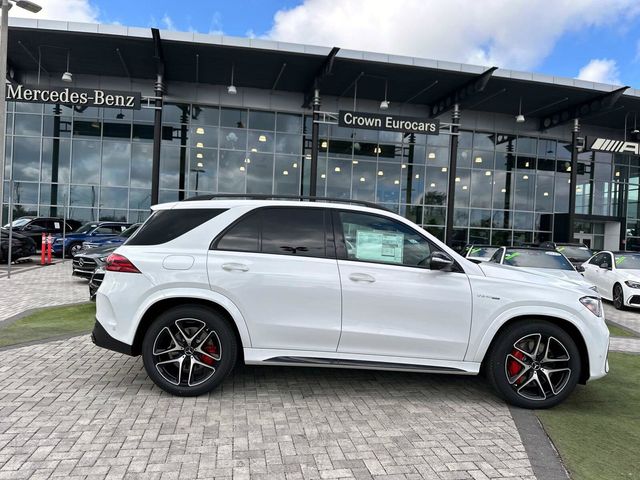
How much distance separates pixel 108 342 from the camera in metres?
3.98

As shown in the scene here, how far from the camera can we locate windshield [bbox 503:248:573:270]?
9.59m

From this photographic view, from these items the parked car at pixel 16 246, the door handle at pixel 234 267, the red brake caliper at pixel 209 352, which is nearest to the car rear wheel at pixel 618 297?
the door handle at pixel 234 267

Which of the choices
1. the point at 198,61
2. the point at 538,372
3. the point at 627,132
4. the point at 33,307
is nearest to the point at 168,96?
the point at 198,61

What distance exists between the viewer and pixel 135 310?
390cm

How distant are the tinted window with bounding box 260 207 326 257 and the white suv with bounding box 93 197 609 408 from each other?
2cm

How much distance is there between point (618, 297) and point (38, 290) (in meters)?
14.1

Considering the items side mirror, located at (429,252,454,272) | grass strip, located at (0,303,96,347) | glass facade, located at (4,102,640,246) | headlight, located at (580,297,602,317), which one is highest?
glass facade, located at (4,102,640,246)

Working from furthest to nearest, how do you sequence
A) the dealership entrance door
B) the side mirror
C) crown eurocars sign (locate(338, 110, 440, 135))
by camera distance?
the dealership entrance door
crown eurocars sign (locate(338, 110, 440, 135))
the side mirror

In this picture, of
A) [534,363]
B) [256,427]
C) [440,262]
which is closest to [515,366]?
[534,363]

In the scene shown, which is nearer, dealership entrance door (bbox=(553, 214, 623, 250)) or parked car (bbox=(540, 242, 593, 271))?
parked car (bbox=(540, 242, 593, 271))

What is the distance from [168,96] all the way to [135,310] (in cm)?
2062

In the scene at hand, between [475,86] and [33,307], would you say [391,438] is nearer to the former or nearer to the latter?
[33,307]

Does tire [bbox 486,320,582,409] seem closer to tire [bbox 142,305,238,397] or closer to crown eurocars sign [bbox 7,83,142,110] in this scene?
tire [bbox 142,305,238,397]

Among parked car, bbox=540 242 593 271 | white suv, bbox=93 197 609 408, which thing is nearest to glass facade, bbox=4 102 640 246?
parked car, bbox=540 242 593 271
